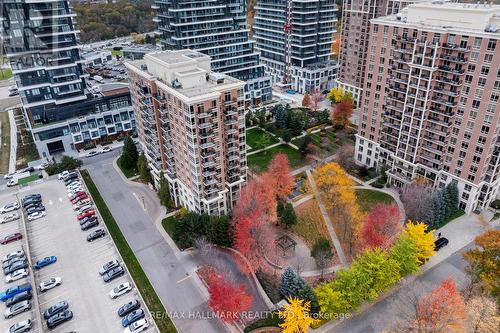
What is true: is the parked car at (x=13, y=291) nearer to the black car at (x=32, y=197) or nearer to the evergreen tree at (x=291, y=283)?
the black car at (x=32, y=197)

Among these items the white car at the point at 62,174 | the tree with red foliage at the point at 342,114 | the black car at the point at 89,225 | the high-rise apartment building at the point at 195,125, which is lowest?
the black car at the point at 89,225

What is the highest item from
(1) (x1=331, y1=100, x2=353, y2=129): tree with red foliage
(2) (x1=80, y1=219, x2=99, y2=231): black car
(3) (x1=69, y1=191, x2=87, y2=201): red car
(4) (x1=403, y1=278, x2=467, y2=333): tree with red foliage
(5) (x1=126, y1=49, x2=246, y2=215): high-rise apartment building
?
(5) (x1=126, y1=49, x2=246, y2=215): high-rise apartment building

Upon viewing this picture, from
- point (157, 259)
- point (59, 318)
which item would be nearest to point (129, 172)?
point (157, 259)

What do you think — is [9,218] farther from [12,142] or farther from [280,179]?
[280,179]

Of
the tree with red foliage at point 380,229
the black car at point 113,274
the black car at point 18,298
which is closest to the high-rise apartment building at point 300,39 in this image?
the tree with red foliage at point 380,229

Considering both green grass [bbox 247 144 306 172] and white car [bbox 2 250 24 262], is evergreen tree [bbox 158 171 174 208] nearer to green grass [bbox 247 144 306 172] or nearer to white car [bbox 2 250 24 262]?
green grass [bbox 247 144 306 172]

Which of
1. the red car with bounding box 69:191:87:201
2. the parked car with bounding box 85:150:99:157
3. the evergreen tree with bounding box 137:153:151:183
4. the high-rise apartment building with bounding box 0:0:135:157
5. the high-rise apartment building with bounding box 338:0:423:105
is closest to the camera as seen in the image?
the red car with bounding box 69:191:87:201

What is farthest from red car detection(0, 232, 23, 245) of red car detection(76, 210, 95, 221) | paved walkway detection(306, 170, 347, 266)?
paved walkway detection(306, 170, 347, 266)
